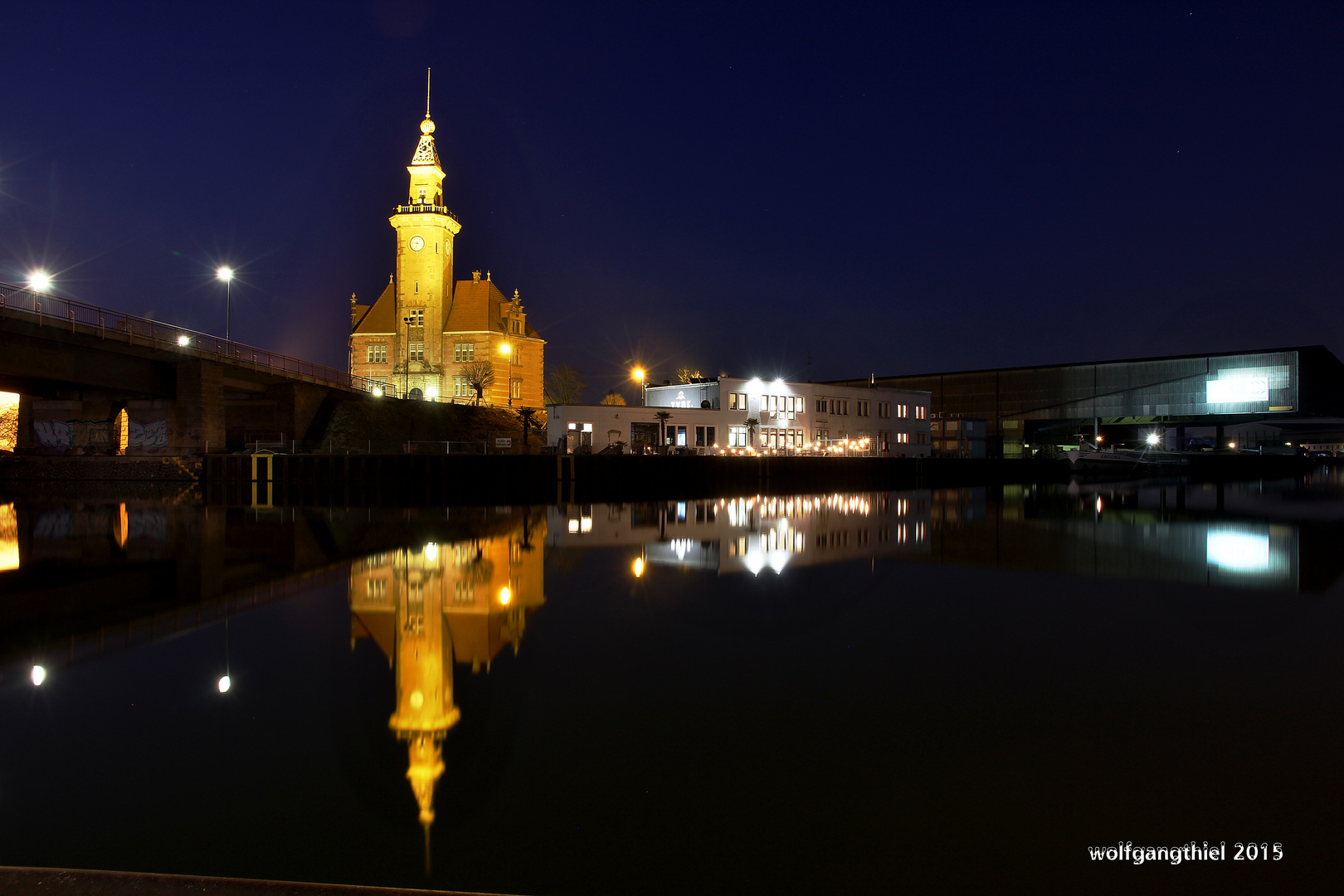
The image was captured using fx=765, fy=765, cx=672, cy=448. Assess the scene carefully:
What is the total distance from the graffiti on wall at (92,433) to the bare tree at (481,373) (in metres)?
29.2

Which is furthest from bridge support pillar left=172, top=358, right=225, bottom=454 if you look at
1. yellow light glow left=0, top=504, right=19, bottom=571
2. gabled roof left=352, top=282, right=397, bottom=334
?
gabled roof left=352, top=282, right=397, bottom=334

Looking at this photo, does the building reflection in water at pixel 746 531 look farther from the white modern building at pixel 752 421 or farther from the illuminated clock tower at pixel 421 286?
the illuminated clock tower at pixel 421 286

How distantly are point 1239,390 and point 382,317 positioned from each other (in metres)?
79.3

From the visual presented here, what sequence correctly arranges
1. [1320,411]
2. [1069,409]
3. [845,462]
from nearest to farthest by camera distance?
1. [845,462]
2. [1320,411]
3. [1069,409]

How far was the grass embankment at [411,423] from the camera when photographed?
4706 centimetres

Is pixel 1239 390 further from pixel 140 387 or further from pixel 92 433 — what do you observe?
pixel 92 433

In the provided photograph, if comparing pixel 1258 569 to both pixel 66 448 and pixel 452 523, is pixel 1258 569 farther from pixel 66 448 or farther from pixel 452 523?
pixel 66 448

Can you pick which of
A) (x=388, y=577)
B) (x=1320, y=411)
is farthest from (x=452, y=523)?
(x=1320, y=411)

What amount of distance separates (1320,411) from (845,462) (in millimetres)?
48698

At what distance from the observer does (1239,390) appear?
68188mm

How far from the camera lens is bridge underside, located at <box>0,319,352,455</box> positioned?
32.2m

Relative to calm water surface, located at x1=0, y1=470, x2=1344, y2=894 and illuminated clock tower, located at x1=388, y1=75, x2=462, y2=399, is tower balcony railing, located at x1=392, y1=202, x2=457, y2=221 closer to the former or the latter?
illuminated clock tower, located at x1=388, y1=75, x2=462, y2=399

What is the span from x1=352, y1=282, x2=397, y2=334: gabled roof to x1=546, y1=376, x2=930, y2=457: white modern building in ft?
87.9

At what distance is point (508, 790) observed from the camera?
474 cm
